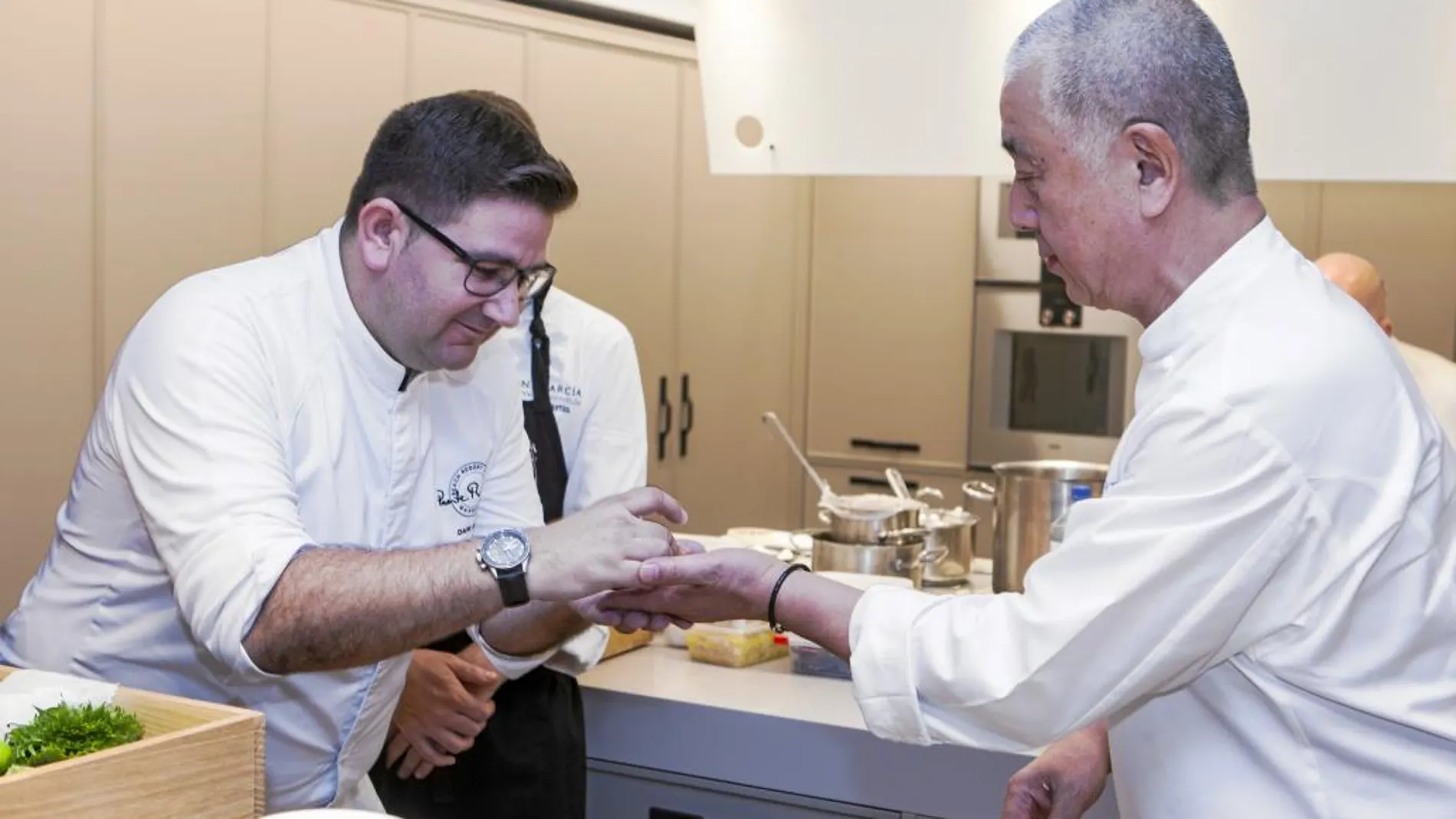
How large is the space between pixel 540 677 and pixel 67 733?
49.2 inches

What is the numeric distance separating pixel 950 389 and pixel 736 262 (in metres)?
0.82

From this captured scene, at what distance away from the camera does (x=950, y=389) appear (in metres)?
5.26

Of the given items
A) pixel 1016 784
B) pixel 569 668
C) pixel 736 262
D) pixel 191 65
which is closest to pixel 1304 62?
pixel 1016 784

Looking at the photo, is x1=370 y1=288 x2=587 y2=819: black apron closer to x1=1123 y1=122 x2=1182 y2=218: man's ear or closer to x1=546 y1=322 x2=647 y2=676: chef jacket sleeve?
x1=546 y1=322 x2=647 y2=676: chef jacket sleeve

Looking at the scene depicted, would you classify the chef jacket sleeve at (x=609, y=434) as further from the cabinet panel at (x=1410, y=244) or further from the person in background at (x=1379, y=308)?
the cabinet panel at (x=1410, y=244)

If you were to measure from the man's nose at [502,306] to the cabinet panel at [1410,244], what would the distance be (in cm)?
349

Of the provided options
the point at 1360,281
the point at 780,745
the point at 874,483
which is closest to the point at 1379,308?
the point at 1360,281

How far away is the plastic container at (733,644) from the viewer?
106 inches

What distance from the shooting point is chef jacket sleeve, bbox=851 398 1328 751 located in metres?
1.38

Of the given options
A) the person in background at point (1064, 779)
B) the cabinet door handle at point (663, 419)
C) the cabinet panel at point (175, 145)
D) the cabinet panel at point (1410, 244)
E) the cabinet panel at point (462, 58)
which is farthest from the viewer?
the cabinet door handle at point (663, 419)

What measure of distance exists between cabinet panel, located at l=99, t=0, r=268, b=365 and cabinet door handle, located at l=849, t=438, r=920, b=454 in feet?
8.00

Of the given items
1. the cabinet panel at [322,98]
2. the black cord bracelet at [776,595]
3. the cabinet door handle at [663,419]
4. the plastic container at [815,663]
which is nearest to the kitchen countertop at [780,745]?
the plastic container at [815,663]

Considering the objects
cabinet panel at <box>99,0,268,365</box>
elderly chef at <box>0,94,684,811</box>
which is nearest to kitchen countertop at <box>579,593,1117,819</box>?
elderly chef at <box>0,94,684,811</box>

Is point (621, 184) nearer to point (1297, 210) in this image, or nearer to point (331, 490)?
point (1297, 210)
